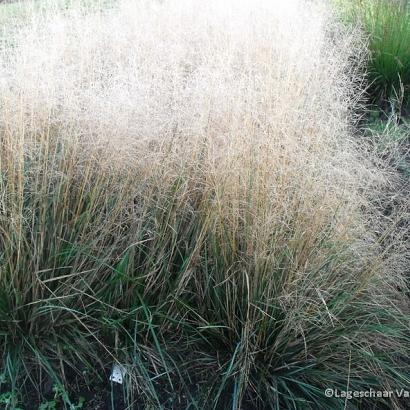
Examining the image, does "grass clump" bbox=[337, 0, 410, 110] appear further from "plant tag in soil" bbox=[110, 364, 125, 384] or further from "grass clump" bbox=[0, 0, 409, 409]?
"plant tag in soil" bbox=[110, 364, 125, 384]

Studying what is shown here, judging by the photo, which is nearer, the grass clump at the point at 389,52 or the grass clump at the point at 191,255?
the grass clump at the point at 191,255

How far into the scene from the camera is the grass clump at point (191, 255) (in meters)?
1.87

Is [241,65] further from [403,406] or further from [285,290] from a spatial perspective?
[403,406]

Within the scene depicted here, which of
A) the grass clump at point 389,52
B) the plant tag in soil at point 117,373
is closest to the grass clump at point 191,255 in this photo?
the plant tag in soil at point 117,373

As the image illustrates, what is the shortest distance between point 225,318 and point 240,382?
11.0 inches

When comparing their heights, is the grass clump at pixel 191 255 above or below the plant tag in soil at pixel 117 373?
above

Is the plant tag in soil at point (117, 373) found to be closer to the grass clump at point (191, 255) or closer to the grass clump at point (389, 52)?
the grass clump at point (191, 255)

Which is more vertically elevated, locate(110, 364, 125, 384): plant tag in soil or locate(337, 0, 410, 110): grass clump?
locate(337, 0, 410, 110): grass clump

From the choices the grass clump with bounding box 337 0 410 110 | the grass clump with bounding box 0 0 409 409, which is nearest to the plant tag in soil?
the grass clump with bounding box 0 0 409 409

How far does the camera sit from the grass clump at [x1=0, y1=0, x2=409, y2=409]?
1874 millimetres

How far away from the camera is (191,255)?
198 cm

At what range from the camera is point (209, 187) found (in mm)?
2086

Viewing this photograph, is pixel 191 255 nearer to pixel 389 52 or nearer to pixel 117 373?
pixel 117 373

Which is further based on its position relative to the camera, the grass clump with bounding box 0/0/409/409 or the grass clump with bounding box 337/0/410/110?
the grass clump with bounding box 337/0/410/110
